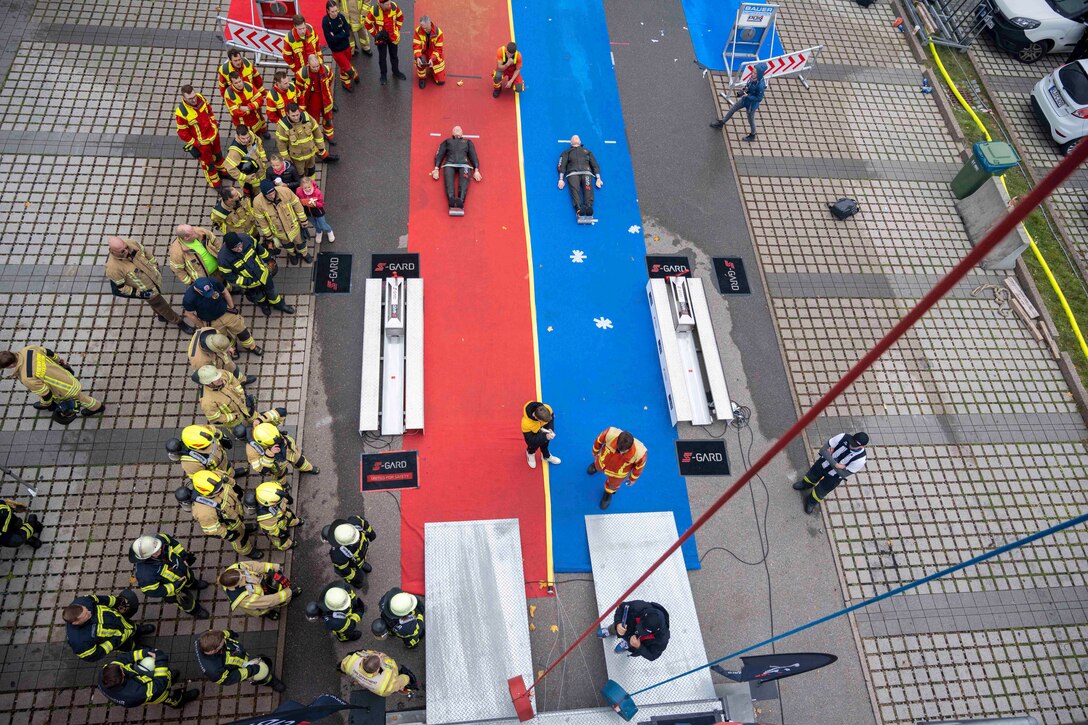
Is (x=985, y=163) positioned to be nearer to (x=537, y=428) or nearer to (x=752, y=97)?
(x=752, y=97)

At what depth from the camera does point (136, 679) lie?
7.34 metres

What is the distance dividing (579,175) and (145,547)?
9.58m

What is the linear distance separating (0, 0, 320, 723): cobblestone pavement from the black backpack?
10616mm

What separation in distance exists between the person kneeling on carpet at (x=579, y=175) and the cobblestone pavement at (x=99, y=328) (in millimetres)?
5380

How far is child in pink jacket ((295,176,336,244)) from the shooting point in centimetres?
1088

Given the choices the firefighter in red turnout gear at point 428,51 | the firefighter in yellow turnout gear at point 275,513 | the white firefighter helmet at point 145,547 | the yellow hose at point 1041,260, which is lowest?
the white firefighter helmet at point 145,547

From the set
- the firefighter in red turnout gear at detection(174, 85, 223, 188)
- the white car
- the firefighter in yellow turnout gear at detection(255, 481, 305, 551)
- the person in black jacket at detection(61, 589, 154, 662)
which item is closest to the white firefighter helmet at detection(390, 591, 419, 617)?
the firefighter in yellow turnout gear at detection(255, 481, 305, 551)

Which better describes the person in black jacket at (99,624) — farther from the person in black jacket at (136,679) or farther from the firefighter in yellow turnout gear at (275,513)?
the firefighter in yellow turnout gear at (275,513)

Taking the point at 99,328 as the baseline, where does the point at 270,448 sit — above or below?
below

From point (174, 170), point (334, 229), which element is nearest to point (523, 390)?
point (334, 229)

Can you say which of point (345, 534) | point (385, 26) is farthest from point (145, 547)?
point (385, 26)

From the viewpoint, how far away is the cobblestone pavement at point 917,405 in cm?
974

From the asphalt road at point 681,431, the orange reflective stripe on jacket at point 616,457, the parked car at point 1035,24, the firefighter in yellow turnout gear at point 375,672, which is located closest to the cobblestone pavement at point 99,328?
the asphalt road at point 681,431

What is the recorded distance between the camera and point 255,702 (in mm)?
8523
